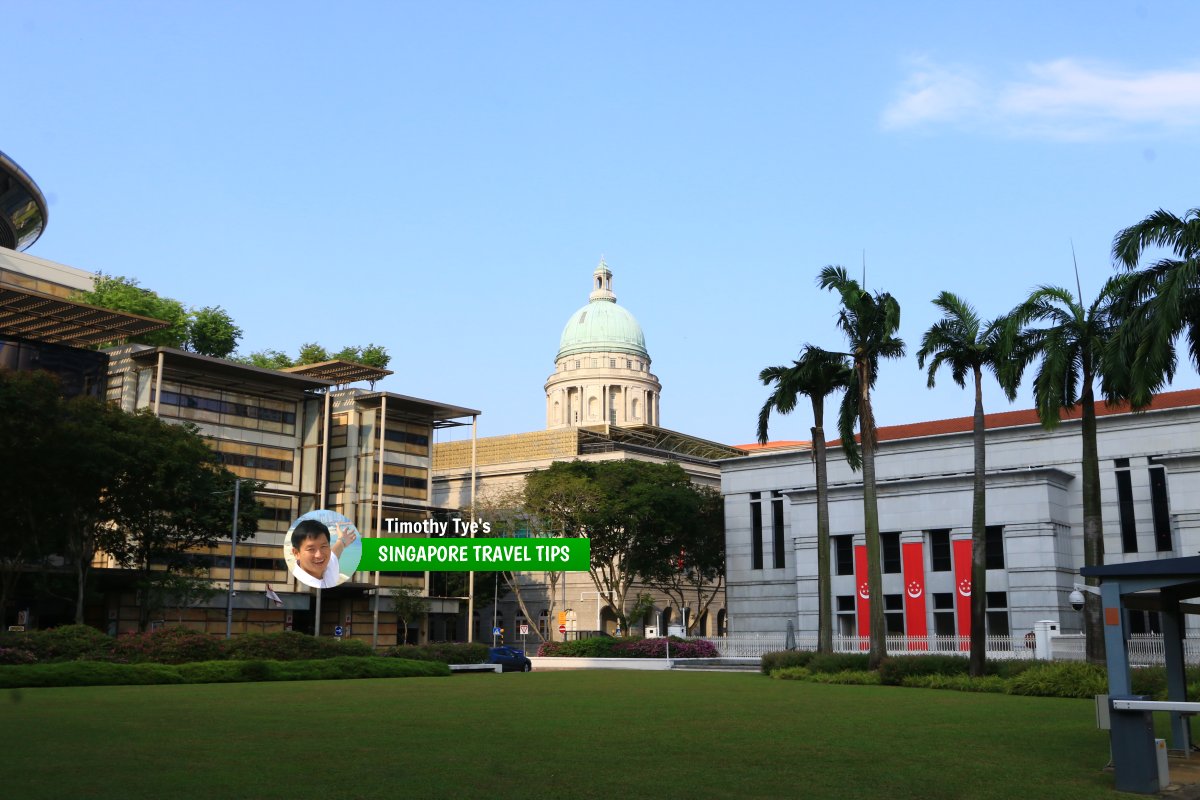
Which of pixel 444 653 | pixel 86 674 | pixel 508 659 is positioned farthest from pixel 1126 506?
pixel 86 674

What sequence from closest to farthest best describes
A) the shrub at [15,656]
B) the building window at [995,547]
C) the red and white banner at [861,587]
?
the shrub at [15,656] → the building window at [995,547] → the red and white banner at [861,587]

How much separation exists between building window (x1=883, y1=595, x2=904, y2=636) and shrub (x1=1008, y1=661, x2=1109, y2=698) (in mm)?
31198

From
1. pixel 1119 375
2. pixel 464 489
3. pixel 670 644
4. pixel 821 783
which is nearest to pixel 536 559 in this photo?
pixel 670 644

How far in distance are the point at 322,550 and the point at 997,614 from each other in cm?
3497

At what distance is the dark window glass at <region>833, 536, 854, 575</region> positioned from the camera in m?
66.6

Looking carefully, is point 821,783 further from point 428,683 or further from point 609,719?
point 428,683

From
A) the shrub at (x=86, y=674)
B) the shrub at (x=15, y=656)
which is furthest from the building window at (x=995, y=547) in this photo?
the shrub at (x=15, y=656)

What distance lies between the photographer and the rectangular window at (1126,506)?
62.4 meters

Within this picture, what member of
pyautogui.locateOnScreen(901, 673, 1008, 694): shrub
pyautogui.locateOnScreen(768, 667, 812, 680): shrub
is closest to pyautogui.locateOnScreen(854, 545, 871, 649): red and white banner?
pyautogui.locateOnScreen(768, 667, 812, 680): shrub

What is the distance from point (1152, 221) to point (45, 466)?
41619 mm

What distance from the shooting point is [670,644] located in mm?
60844

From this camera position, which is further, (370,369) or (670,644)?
(370,369)

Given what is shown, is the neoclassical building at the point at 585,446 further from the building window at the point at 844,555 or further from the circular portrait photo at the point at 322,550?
the circular portrait photo at the point at 322,550

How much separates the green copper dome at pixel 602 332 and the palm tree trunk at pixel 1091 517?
105541mm
